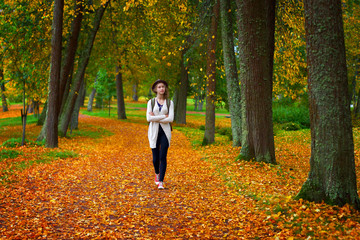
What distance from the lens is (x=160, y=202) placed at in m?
6.52

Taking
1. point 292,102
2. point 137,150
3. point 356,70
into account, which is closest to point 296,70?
point 137,150

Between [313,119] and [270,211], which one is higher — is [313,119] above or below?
above

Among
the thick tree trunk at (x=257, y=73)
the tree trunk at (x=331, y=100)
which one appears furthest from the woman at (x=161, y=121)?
the tree trunk at (x=331, y=100)

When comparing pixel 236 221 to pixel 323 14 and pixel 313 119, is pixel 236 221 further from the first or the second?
pixel 323 14

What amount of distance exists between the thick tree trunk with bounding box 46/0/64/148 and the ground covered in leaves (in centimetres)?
178

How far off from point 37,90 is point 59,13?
4.18 meters

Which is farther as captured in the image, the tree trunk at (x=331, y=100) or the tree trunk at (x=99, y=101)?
the tree trunk at (x=99, y=101)

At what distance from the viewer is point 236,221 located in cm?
543

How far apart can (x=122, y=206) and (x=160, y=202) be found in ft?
2.51

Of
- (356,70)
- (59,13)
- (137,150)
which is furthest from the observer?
(356,70)

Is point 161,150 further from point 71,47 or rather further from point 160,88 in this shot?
point 71,47

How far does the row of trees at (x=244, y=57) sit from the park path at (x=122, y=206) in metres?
1.47

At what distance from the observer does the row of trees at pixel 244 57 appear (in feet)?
16.8

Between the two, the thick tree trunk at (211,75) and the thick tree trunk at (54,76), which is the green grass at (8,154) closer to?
the thick tree trunk at (54,76)
